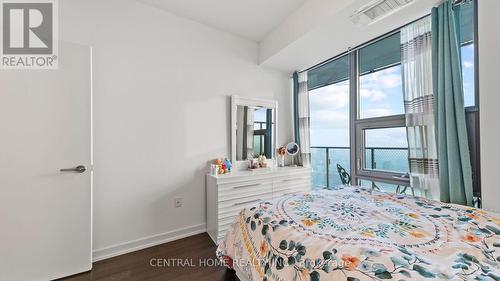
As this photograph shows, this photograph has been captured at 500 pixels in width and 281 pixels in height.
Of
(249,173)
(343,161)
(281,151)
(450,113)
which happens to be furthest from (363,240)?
(281,151)

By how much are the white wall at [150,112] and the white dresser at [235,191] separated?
0.90ft

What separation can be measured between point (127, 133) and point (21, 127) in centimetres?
74

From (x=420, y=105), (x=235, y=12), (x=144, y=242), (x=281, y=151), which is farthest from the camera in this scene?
(x=281, y=151)

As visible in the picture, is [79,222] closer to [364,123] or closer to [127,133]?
[127,133]

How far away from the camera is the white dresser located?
223cm

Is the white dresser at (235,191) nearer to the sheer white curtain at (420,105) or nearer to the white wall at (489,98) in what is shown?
the sheer white curtain at (420,105)

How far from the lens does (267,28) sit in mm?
2682

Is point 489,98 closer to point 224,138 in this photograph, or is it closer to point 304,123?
point 304,123

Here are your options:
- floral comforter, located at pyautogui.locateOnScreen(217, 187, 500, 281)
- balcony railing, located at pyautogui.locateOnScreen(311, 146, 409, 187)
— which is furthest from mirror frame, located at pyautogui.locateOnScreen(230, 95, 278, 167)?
floral comforter, located at pyautogui.locateOnScreen(217, 187, 500, 281)

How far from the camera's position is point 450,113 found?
1.59 meters

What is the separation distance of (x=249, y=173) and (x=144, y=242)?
1.42m

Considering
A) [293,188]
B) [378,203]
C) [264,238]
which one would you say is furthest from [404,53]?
[264,238]

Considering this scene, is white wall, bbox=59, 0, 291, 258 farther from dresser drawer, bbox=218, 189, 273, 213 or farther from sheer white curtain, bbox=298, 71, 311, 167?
sheer white curtain, bbox=298, 71, 311, 167

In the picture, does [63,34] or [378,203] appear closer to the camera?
[378,203]
